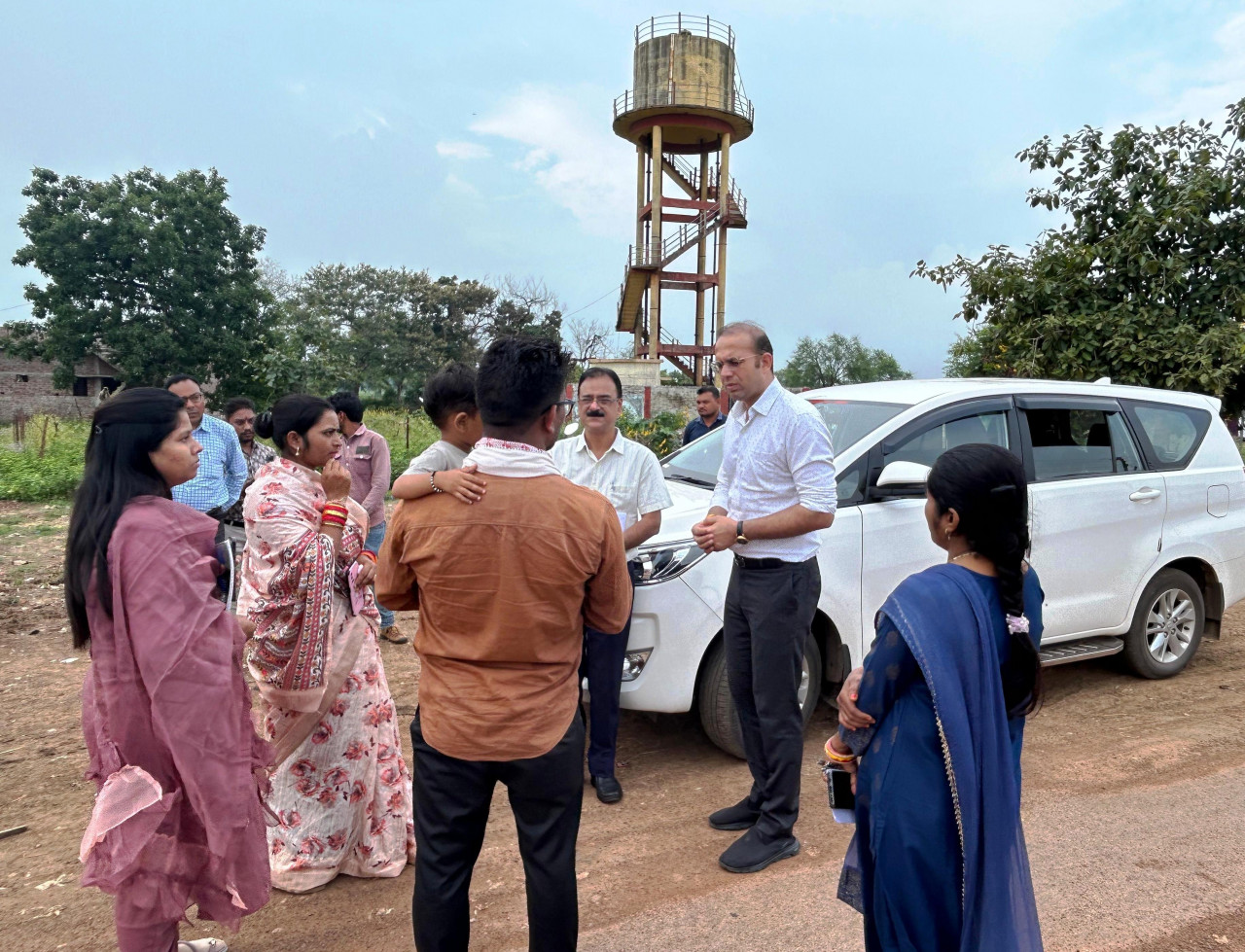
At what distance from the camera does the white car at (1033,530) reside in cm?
415

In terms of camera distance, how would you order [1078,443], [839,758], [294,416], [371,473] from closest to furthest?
[839,758] → [294,416] → [1078,443] → [371,473]

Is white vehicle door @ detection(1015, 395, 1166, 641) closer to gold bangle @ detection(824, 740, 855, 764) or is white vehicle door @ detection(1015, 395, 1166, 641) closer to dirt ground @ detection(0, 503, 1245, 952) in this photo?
dirt ground @ detection(0, 503, 1245, 952)

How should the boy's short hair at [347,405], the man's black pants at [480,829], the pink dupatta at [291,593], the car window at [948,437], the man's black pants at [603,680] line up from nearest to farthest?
1. the man's black pants at [480,829]
2. the pink dupatta at [291,593]
3. the man's black pants at [603,680]
4. the car window at [948,437]
5. the boy's short hair at [347,405]

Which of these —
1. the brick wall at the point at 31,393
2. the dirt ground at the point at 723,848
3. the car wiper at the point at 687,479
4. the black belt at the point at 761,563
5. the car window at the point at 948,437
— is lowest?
the dirt ground at the point at 723,848

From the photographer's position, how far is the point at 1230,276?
327 inches

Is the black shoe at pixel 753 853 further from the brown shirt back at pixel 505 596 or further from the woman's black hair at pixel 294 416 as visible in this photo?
the woman's black hair at pixel 294 416

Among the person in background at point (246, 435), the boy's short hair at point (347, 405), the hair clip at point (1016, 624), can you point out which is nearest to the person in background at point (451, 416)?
the hair clip at point (1016, 624)

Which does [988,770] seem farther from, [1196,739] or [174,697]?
[1196,739]

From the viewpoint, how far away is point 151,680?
2.25 meters

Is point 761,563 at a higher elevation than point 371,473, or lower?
lower

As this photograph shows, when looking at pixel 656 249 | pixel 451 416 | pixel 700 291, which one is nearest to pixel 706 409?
pixel 451 416

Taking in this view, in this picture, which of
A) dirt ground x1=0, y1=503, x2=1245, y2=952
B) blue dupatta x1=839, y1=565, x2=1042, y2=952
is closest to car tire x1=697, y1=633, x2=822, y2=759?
dirt ground x1=0, y1=503, x2=1245, y2=952

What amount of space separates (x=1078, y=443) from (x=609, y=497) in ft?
10.5

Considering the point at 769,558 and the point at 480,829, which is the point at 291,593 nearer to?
the point at 480,829
